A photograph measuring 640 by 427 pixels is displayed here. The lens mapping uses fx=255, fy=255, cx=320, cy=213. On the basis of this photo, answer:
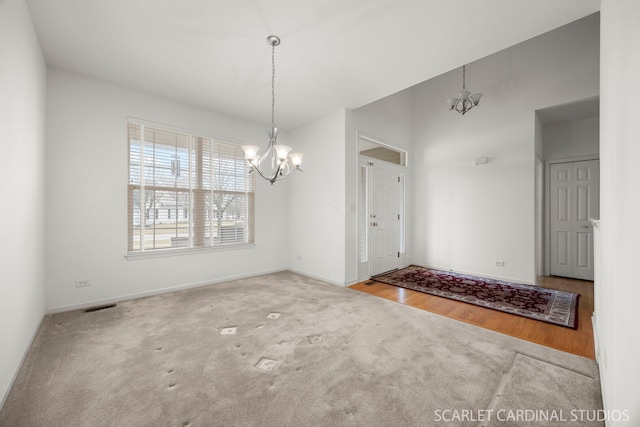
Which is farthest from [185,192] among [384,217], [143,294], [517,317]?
[517,317]

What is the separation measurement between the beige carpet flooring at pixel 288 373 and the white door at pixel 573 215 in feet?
11.5

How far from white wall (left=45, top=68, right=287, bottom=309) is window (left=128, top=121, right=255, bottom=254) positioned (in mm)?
159

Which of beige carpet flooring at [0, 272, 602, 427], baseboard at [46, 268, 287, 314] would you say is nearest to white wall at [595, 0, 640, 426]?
beige carpet flooring at [0, 272, 602, 427]

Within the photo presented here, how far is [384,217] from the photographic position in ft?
16.6

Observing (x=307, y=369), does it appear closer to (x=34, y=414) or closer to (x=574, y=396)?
(x=34, y=414)

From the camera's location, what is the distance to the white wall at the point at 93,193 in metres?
3.05

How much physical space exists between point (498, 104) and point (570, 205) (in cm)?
227

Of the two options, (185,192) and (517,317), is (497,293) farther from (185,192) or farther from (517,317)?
(185,192)

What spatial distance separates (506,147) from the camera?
4.48 m

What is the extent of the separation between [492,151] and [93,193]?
6.23 metres

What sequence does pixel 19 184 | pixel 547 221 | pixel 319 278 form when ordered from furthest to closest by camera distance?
pixel 547 221 < pixel 319 278 < pixel 19 184

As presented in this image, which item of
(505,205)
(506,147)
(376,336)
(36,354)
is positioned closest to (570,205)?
(505,205)

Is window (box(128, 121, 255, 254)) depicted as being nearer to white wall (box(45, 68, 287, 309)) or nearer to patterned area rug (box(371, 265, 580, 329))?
white wall (box(45, 68, 287, 309))

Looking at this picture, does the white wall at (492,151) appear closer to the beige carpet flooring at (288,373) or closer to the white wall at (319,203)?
the white wall at (319,203)
